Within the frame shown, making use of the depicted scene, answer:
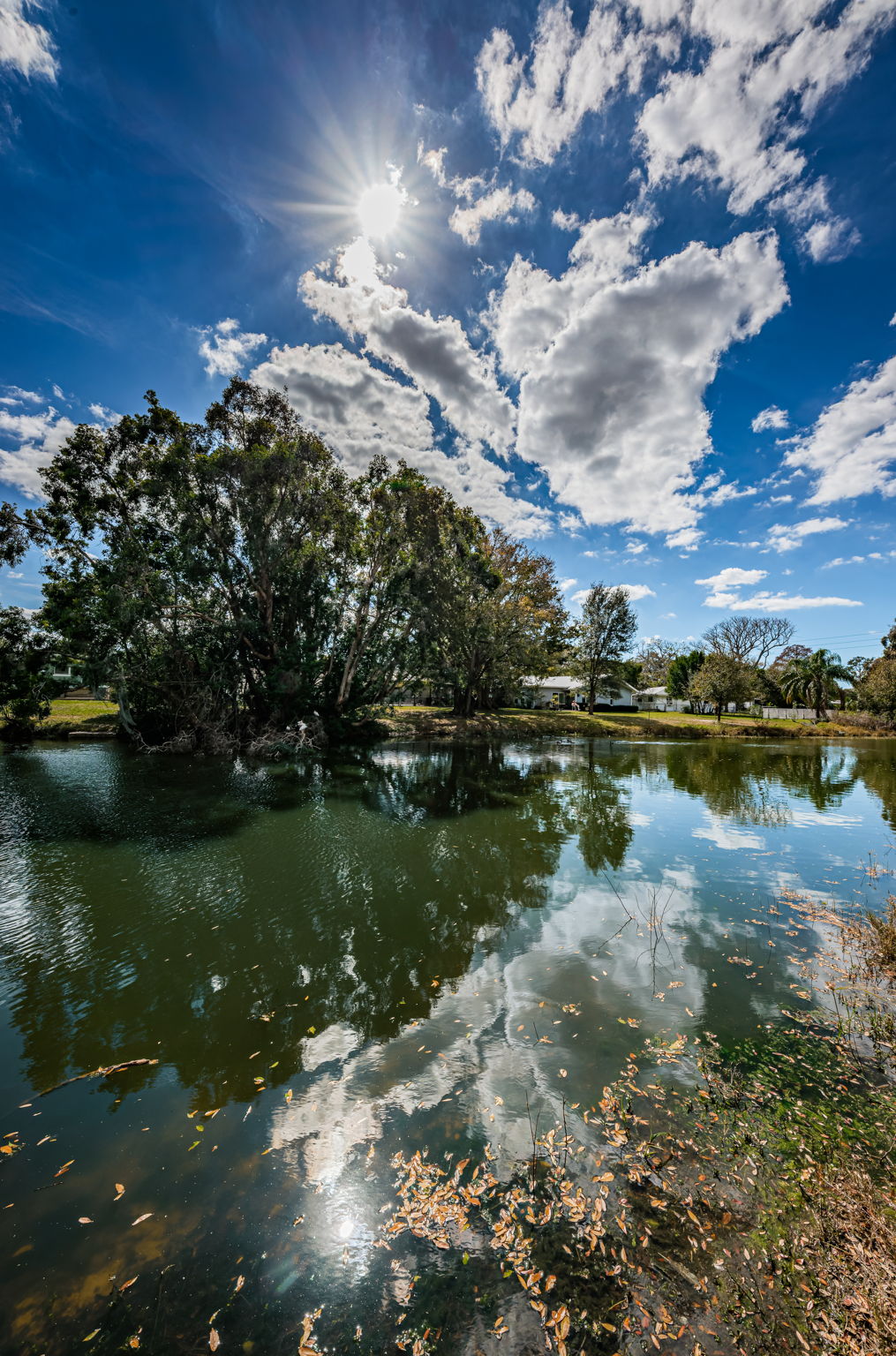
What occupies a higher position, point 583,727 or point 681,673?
point 681,673

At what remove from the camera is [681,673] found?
76.1 meters

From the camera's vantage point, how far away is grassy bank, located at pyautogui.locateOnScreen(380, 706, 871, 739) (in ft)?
118

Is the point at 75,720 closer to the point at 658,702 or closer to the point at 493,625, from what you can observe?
the point at 493,625

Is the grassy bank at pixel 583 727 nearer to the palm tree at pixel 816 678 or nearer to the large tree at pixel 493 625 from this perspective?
the large tree at pixel 493 625

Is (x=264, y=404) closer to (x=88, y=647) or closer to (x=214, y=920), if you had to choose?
(x=88, y=647)

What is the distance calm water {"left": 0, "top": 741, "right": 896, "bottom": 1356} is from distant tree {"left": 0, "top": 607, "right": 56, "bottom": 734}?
42.4 ft

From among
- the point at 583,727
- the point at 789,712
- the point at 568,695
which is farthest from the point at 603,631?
the point at 789,712

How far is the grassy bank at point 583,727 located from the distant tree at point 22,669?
19.5 meters

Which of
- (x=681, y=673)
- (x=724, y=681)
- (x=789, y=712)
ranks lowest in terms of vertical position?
(x=789, y=712)

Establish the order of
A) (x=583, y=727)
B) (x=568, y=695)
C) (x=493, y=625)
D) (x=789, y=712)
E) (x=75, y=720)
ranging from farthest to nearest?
1. (x=568, y=695)
2. (x=789, y=712)
3. (x=583, y=727)
4. (x=493, y=625)
5. (x=75, y=720)

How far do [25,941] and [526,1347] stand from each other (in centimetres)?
826

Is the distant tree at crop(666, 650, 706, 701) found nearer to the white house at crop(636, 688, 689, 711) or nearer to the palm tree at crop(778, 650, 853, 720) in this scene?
the white house at crop(636, 688, 689, 711)

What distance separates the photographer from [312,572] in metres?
28.8

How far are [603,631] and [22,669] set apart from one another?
4198 cm
